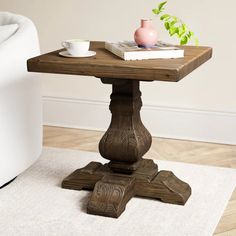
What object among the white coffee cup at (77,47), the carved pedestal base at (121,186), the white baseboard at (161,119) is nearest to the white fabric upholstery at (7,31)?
the white coffee cup at (77,47)

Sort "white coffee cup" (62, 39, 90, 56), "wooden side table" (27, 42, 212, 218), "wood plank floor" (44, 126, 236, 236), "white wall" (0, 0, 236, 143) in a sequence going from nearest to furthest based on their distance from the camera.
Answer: "wooden side table" (27, 42, 212, 218) < "white coffee cup" (62, 39, 90, 56) < "wood plank floor" (44, 126, 236, 236) < "white wall" (0, 0, 236, 143)

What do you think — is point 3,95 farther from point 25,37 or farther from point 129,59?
point 129,59

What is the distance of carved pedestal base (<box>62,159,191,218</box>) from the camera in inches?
94.7

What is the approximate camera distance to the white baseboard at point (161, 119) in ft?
11.2

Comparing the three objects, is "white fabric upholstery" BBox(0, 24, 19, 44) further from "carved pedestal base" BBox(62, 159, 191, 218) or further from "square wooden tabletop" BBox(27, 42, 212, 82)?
"carved pedestal base" BBox(62, 159, 191, 218)

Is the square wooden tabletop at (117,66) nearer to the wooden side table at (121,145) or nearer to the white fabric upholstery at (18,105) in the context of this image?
the wooden side table at (121,145)

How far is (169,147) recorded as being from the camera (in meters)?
3.36

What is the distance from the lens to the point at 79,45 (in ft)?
7.97

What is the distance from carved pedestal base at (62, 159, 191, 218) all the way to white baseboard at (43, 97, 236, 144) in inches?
32.9

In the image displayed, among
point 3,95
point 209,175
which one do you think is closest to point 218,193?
point 209,175

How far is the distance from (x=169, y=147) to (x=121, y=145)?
89 centimetres

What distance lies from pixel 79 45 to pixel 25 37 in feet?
1.26

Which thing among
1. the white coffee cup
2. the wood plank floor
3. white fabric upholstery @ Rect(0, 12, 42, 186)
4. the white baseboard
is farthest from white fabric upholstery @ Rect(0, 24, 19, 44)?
the white baseboard

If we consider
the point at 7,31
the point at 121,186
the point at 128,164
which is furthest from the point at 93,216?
the point at 7,31
